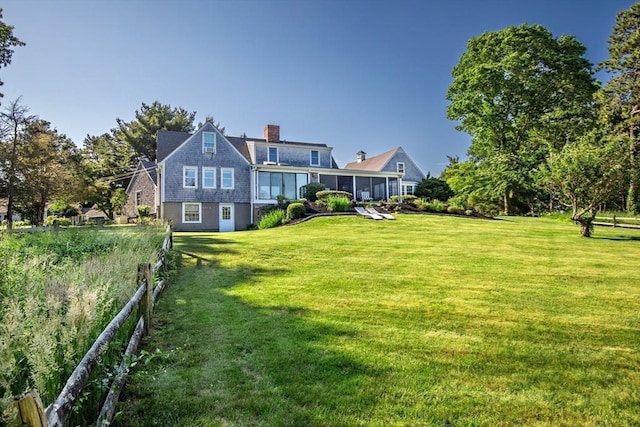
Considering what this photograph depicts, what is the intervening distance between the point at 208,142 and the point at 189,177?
2.81 meters

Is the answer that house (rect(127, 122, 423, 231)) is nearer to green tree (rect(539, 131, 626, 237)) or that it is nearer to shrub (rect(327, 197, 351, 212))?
shrub (rect(327, 197, 351, 212))

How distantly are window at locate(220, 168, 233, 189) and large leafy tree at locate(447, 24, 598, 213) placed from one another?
19159 mm

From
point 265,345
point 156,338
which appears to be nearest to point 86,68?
point 156,338

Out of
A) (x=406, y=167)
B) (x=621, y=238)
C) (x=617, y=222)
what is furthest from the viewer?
(x=406, y=167)

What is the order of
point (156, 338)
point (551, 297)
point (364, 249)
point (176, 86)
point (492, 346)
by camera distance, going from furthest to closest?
point (176, 86) < point (364, 249) < point (551, 297) < point (156, 338) < point (492, 346)

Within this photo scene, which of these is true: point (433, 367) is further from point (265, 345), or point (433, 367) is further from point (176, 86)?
point (176, 86)

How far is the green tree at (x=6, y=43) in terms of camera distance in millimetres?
15109

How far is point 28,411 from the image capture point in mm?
1647

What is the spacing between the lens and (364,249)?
10.8 metres

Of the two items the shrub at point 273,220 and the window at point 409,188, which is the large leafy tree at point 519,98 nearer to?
the window at point 409,188

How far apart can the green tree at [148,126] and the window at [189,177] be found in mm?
19941

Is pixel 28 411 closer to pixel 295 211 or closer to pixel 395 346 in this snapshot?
pixel 395 346

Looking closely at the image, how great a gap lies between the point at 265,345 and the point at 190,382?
1017 mm

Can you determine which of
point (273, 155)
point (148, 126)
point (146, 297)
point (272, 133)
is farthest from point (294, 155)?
point (146, 297)
